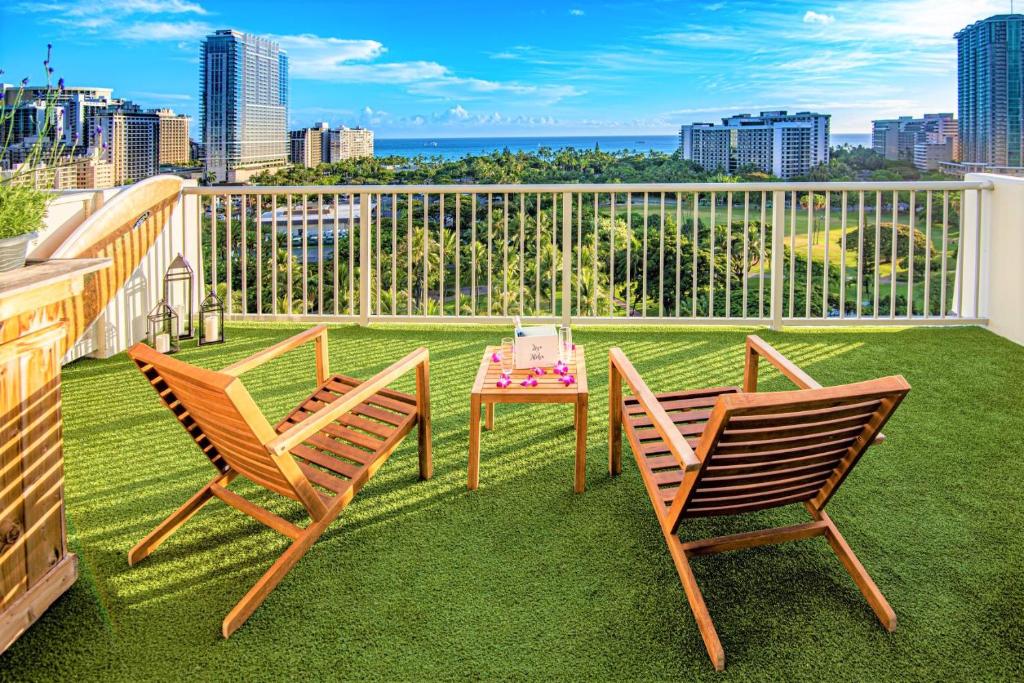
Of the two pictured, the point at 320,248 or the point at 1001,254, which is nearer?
the point at 1001,254

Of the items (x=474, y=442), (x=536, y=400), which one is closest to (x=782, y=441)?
(x=536, y=400)

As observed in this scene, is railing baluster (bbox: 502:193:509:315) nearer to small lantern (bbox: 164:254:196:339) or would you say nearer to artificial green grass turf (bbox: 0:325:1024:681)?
artificial green grass turf (bbox: 0:325:1024:681)

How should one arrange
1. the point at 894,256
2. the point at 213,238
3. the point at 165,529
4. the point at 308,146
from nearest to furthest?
the point at 165,529, the point at 894,256, the point at 213,238, the point at 308,146

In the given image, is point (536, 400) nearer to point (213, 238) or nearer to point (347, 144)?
point (213, 238)

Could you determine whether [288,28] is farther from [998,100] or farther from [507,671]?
[507,671]

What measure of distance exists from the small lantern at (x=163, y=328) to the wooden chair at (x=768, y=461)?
11.3 ft

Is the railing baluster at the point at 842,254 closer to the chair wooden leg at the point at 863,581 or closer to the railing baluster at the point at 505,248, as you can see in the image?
the railing baluster at the point at 505,248

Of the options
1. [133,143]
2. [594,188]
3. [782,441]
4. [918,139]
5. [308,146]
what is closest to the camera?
[782,441]

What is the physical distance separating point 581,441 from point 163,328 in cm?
332

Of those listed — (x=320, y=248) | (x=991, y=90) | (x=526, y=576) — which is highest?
(x=991, y=90)

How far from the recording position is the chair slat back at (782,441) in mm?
1612

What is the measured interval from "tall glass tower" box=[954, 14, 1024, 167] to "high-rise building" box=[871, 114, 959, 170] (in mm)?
150

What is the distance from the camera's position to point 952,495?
2502mm

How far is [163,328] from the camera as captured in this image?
4.64m
